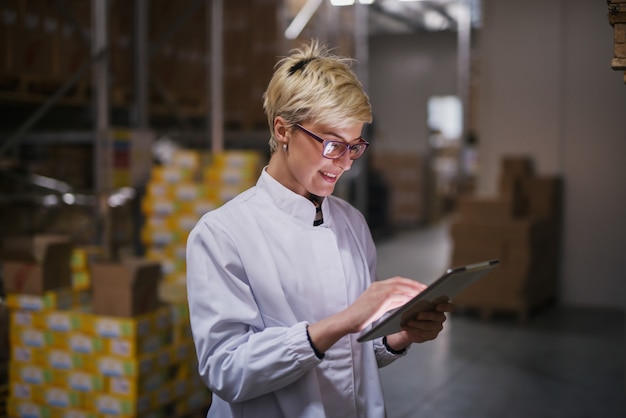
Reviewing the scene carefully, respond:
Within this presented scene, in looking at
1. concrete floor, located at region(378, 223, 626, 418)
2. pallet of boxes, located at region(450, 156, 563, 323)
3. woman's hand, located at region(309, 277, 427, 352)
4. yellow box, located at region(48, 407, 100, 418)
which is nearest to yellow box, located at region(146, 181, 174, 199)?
yellow box, located at region(48, 407, 100, 418)

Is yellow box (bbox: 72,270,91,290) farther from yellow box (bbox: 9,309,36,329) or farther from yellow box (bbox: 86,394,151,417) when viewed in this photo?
yellow box (bbox: 86,394,151,417)

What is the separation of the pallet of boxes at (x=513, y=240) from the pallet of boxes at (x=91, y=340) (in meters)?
3.84

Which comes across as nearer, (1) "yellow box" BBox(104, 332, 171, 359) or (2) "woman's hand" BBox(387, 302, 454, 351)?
(2) "woman's hand" BBox(387, 302, 454, 351)

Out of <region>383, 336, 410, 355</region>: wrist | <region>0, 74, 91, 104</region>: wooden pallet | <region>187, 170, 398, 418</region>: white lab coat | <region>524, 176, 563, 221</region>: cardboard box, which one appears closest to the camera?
<region>187, 170, 398, 418</region>: white lab coat

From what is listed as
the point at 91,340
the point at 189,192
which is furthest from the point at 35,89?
the point at 91,340

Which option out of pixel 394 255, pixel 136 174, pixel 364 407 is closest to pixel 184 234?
pixel 136 174

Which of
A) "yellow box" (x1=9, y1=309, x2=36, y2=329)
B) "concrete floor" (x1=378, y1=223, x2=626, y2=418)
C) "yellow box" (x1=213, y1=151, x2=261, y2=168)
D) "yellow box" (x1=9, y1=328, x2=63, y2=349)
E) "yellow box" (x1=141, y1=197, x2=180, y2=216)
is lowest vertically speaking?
"concrete floor" (x1=378, y1=223, x2=626, y2=418)

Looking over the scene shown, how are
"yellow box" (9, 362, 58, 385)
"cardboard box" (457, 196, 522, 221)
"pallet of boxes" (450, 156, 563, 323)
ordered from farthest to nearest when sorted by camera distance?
"cardboard box" (457, 196, 522, 221) → "pallet of boxes" (450, 156, 563, 323) → "yellow box" (9, 362, 58, 385)

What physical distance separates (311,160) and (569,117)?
6.85 meters

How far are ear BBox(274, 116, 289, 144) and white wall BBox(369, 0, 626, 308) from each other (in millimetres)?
6516

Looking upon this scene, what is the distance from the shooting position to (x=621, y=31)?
1895 mm

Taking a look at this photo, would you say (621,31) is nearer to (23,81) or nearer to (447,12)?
(23,81)

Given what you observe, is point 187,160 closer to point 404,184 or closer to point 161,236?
point 161,236

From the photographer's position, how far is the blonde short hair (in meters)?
1.70
